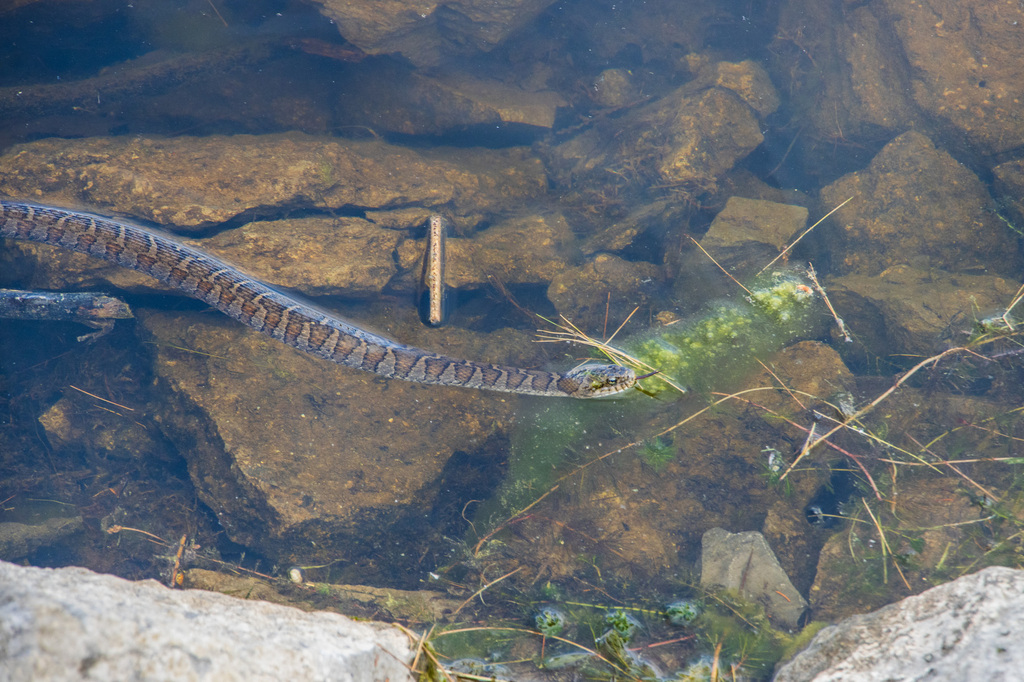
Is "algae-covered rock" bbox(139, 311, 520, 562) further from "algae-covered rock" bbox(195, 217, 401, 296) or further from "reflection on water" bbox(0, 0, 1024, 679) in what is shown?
"algae-covered rock" bbox(195, 217, 401, 296)

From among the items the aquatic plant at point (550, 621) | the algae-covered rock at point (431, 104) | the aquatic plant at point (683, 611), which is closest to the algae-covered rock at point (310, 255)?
the algae-covered rock at point (431, 104)

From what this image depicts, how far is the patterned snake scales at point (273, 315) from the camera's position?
491 centimetres

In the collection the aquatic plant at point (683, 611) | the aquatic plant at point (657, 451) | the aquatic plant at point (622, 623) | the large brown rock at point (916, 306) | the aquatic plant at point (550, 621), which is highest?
the large brown rock at point (916, 306)

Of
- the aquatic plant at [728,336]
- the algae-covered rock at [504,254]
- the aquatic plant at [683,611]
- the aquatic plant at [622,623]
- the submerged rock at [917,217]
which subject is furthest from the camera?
the algae-covered rock at [504,254]

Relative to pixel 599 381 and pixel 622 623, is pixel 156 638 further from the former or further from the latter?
pixel 599 381

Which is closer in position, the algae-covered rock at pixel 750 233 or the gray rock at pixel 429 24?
the algae-covered rock at pixel 750 233

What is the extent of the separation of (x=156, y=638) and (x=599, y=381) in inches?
146

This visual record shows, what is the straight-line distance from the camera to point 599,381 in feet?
15.7

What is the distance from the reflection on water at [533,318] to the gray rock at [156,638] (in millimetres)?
1144

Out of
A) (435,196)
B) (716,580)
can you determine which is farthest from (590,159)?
(716,580)

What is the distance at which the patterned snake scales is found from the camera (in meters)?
4.91

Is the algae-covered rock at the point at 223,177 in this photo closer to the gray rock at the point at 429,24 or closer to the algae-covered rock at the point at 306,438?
the algae-covered rock at the point at 306,438

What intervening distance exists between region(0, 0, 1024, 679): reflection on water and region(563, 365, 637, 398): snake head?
0.15 metres

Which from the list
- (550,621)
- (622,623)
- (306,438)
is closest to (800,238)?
(622,623)
